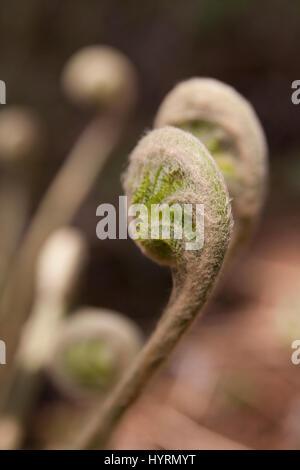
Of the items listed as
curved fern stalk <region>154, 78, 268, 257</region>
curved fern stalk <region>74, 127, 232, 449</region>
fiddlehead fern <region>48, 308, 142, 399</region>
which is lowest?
fiddlehead fern <region>48, 308, 142, 399</region>

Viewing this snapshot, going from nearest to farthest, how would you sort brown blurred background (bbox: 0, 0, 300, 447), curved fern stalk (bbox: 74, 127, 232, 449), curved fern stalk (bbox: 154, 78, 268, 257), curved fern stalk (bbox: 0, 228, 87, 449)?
curved fern stalk (bbox: 74, 127, 232, 449) → curved fern stalk (bbox: 154, 78, 268, 257) → curved fern stalk (bbox: 0, 228, 87, 449) → brown blurred background (bbox: 0, 0, 300, 447)

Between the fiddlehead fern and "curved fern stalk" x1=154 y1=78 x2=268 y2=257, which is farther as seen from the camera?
the fiddlehead fern

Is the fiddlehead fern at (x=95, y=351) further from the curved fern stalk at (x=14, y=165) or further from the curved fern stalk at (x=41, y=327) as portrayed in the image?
the curved fern stalk at (x=14, y=165)

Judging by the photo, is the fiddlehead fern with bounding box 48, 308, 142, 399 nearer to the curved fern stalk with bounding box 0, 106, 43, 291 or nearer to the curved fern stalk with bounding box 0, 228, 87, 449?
the curved fern stalk with bounding box 0, 228, 87, 449

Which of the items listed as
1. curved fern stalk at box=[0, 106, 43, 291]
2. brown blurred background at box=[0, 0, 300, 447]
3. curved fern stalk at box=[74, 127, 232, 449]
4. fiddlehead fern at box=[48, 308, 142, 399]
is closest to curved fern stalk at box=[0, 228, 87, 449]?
fiddlehead fern at box=[48, 308, 142, 399]

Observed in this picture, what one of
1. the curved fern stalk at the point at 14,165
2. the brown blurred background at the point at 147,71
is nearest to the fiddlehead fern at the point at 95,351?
the curved fern stalk at the point at 14,165

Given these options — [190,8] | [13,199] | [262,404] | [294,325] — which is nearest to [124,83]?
[13,199]

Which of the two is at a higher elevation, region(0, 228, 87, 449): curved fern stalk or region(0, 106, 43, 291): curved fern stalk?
region(0, 106, 43, 291): curved fern stalk

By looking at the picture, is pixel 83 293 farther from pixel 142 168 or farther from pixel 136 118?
pixel 142 168
